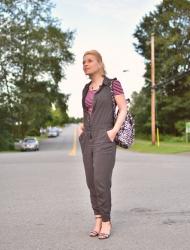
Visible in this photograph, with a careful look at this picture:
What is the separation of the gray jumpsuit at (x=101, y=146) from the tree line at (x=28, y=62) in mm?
49017

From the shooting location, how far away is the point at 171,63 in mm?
63594

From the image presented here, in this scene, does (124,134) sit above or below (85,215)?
above

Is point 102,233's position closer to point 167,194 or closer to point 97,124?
point 97,124

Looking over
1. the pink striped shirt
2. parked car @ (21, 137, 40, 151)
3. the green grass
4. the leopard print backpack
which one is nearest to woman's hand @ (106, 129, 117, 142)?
the leopard print backpack

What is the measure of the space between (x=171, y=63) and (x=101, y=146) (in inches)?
2311

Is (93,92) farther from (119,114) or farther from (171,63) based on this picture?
(171,63)

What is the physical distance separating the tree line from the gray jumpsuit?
49017 mm

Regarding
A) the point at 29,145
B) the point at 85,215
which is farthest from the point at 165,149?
the point at 85,215

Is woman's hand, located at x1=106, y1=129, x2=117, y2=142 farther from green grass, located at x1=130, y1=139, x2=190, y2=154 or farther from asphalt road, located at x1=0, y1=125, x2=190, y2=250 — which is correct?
green grass, located at x1=130, y1=139, x2=190, y2=154

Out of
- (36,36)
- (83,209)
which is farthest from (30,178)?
(36,36)

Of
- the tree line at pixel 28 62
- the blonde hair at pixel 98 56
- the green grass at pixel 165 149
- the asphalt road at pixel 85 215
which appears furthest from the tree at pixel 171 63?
the blonde hair at pixel 98 56

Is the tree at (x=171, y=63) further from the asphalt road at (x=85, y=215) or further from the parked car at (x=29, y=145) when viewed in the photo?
the asphalt road at (x=85, y=215)

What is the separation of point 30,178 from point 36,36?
1807 inches

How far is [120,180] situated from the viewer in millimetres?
12758
